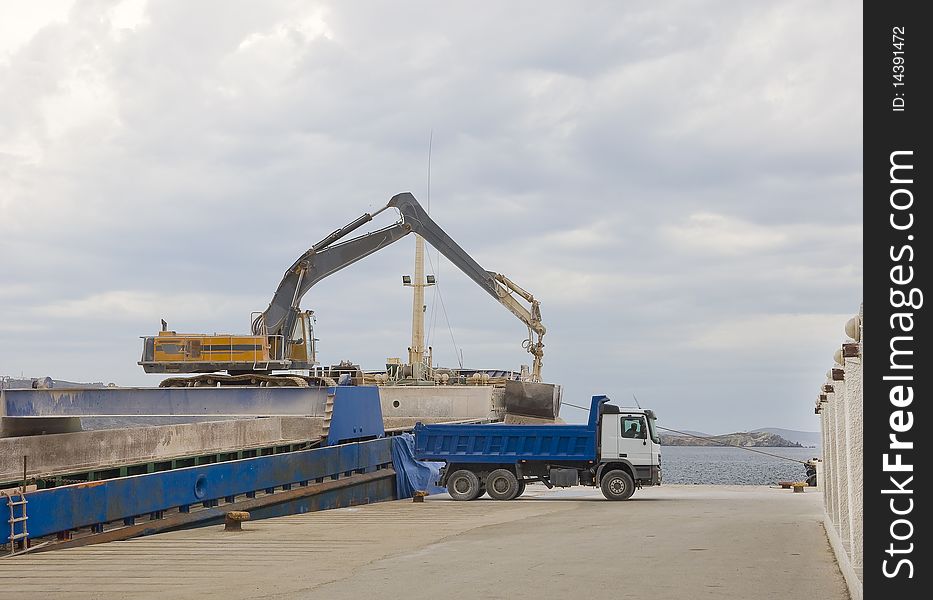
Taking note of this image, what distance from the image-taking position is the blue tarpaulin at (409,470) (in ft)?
95.4

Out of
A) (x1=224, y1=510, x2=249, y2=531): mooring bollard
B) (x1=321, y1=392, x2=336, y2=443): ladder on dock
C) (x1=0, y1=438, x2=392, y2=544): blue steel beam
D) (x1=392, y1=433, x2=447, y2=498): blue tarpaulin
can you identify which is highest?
(x1=321, y1=392, x2=336, y2=443): ladder on dock

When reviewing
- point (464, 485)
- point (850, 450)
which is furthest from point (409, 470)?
point (850, 450)

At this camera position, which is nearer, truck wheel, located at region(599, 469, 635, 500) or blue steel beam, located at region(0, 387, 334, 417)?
truck wheel, located at region(599, 469, 635, 500)

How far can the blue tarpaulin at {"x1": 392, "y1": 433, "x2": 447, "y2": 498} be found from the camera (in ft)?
95.4

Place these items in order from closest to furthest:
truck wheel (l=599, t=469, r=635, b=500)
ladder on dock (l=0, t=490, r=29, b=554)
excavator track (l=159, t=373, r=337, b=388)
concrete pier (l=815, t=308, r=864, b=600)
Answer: concrete pier (l=815, t=308, r=864, b=600) < ladder on dock (l=0, t=490, r=29, b=554) < truck wheel (l=599, t=469, r=635, b=500) < excavator track (l=159, t=373, r=337, b=388)

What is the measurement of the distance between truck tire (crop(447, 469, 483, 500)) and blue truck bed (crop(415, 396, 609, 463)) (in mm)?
373

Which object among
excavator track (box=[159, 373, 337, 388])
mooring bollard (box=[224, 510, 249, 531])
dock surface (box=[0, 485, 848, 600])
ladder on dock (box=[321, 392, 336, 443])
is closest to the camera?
dock surface (box=[0, 485, 848, 600])

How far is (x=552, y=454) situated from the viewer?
2528 cm

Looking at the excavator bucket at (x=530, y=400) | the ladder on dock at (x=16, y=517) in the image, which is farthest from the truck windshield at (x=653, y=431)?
the excavator bucket at (x=530, y=400)

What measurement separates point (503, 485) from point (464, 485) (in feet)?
3.22

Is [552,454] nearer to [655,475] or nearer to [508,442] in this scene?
[508,442]

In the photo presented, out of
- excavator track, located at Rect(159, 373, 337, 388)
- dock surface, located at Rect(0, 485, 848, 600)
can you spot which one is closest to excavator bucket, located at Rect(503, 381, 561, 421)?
excavator track, located at Rect(159, 373, 337, 388)

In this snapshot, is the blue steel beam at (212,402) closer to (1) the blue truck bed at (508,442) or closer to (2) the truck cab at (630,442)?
(1) the blue truck bed at (508,442)

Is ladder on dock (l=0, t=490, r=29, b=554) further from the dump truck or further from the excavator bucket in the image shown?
the excavator bucket
